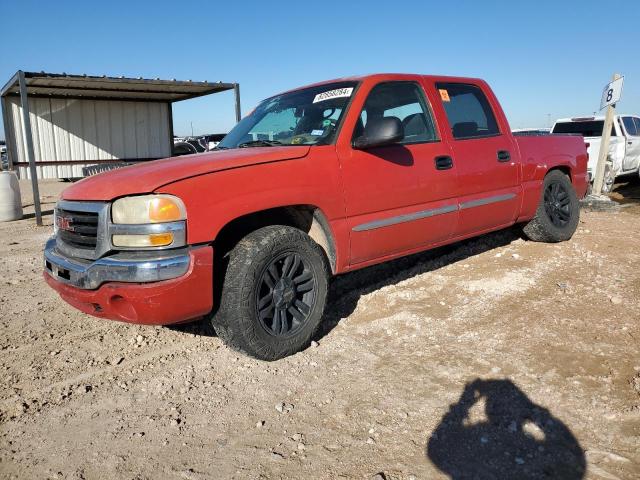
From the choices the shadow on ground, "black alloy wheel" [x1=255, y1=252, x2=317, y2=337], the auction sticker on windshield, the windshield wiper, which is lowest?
the shadow on ground

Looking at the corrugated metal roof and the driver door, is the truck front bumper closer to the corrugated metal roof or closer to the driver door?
the driver door

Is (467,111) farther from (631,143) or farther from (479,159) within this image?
(631,143)

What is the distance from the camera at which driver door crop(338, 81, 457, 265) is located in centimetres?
355

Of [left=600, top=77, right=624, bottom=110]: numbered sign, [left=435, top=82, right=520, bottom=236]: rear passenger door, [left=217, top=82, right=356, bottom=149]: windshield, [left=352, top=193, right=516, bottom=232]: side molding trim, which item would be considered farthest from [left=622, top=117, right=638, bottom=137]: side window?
[left=217, top=82, right=356, bottom=149]: windshield

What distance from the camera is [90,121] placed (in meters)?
12.8

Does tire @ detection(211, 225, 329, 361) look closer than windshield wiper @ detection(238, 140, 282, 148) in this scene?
Yes

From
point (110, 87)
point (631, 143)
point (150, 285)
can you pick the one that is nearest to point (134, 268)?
point (150, 285)

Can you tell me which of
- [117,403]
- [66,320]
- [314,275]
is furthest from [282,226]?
[66,320]

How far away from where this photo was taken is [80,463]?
237 cm

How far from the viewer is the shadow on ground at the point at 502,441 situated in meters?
2.21

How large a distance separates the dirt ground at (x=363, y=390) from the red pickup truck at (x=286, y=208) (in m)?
0.48

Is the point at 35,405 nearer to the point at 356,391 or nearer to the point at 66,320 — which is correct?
the point at 66,320

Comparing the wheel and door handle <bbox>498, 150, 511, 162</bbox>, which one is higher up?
door handle <bbox>498, 150, 511, 162</bbox>

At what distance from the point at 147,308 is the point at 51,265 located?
0.95 m
